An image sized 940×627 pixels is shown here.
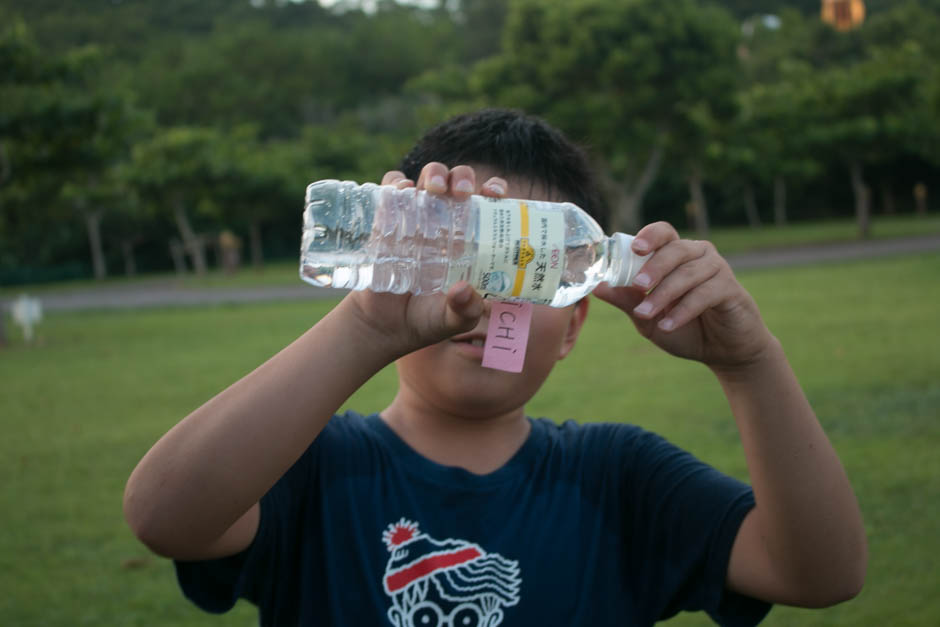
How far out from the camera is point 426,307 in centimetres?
153

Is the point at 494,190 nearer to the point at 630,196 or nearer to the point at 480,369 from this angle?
the point at 480,369

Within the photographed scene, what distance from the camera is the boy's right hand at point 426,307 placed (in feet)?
4.78

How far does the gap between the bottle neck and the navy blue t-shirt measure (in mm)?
482

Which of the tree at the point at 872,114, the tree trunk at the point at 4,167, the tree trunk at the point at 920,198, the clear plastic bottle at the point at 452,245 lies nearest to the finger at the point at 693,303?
the clear plastic bottle at the point at 452,245

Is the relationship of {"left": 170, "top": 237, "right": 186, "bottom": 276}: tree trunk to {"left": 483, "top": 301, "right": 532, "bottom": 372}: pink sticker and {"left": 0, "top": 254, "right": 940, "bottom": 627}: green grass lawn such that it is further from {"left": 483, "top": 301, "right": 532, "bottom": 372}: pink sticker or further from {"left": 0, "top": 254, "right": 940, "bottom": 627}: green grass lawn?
{"left": 483, "top": 301, "right": 532, "bottom": 372}: pink sticker

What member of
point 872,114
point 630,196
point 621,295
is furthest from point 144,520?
point 872,114

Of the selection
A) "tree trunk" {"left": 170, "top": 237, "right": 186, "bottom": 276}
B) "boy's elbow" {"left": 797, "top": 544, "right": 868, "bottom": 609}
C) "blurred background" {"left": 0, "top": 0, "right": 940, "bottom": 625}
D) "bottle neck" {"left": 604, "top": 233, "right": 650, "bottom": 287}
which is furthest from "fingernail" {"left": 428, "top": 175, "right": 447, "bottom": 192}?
"tree trunk" {"left": 170, "top": 237, "right": 186, "bottom": 276}

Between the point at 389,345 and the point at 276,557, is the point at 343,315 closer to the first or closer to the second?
the point at 389,345

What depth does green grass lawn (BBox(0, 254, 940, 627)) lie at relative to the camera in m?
4.15

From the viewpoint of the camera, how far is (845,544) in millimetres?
1761

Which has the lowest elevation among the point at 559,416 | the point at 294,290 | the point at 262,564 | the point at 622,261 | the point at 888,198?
the point at 888,198

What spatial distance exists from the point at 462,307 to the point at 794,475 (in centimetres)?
77

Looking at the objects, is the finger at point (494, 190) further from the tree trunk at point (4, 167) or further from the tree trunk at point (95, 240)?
the tree trunk at point (95, 240)

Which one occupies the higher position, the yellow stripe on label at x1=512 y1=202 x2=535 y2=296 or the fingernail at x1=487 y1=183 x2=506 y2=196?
the fingernail at x1=487 y1=183 x2=506 y2=196
